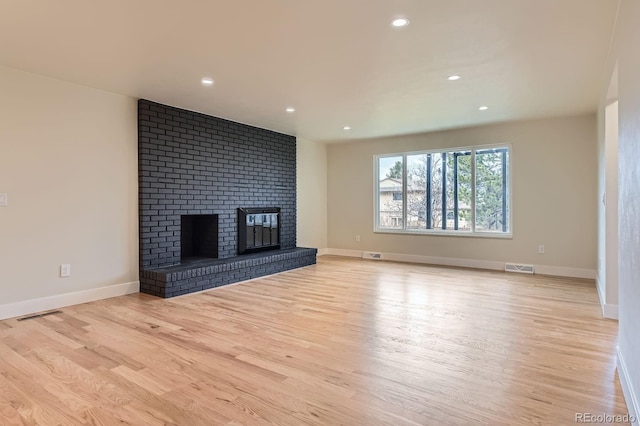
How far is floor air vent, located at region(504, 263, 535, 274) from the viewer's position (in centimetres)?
562

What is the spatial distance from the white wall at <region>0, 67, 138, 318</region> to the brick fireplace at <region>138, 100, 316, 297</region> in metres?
0.21

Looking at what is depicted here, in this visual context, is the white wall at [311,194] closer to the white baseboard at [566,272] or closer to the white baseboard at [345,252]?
the white baseboard at [345,252]

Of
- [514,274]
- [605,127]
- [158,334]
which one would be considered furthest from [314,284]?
[605,127]

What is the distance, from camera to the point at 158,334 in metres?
2.98

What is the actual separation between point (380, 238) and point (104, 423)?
5.82 meters

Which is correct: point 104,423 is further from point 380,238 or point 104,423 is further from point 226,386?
point 380,238

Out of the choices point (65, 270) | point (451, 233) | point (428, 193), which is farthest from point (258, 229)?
point (451, 233)

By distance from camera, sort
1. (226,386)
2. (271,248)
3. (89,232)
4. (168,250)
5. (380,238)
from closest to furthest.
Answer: (226,386) → (89,232) → (168,250) → (271,248) → (380,238)

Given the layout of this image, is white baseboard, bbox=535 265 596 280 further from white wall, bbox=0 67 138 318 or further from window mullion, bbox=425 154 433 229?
white wall, bbox=0 67 138 318

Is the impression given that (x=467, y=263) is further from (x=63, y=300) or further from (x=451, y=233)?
(x=63, y=300)

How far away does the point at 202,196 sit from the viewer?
5.13 meters

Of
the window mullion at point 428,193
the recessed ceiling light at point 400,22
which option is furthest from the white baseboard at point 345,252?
the recessed ceiling light at point 400,22

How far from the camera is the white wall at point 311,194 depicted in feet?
23.3

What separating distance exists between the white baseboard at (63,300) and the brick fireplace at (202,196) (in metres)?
0.23
